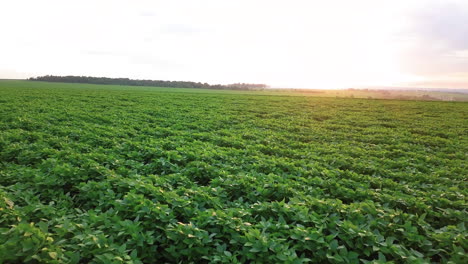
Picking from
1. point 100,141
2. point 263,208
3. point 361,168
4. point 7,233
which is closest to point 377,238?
point 263,208

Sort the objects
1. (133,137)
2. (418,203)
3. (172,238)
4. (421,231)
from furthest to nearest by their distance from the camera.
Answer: (133,137), (418,203), (421,231), (172,238)

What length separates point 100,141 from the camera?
9.42 m

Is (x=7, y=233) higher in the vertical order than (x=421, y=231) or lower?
higher

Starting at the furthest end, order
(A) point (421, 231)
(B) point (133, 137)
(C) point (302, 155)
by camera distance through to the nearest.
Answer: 1. (B) point (133, 137)
2. (C) point (302, 155)
3. (A) point (421, 231)

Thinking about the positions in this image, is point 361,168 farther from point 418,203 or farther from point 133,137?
point 133,137

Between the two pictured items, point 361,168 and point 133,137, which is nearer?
point 361,168

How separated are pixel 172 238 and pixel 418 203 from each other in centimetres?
463

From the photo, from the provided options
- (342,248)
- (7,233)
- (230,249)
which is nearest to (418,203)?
(342,248)

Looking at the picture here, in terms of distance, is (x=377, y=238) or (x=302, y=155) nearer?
(x=377, y=238)

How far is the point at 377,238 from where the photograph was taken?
380 centimetres

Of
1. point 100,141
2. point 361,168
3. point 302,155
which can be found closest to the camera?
point 361,168

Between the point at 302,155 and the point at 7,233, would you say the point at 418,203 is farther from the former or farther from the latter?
the point at 7,233

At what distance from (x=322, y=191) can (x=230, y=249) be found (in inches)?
110

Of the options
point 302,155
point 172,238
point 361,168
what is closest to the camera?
point 172,238
